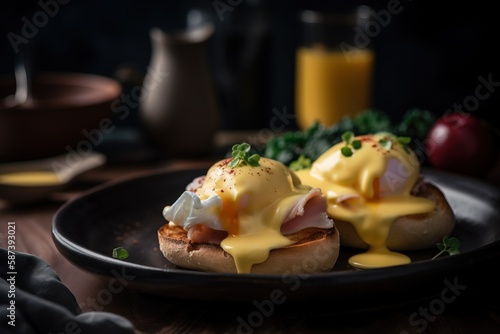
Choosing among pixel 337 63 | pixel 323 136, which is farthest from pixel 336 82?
pixel 323 136

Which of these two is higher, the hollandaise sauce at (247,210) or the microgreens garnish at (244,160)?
the microgreens garnish at (244,160)

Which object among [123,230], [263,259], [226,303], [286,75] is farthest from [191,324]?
[286,75]

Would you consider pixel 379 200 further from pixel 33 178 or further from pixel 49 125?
pixel 49 125

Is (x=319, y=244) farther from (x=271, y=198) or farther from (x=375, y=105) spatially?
(x=375, y=105)

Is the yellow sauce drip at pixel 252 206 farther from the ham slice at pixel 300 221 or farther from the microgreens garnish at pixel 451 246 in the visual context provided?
the microgreens garnish at pixel 451 246

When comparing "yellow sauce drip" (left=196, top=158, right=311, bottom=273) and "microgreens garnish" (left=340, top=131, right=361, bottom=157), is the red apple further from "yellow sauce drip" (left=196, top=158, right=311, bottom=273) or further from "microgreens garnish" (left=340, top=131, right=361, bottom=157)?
"yellow sauce drip" (left=196, top=158, right=311, bottom=273)

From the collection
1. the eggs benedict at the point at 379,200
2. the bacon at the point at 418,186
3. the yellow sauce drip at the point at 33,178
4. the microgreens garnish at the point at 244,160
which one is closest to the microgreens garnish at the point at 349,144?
the eggs benedict at the point at 379,200

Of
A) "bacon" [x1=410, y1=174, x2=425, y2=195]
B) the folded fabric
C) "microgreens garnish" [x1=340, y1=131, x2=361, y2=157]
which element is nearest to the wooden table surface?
the folded fabric
